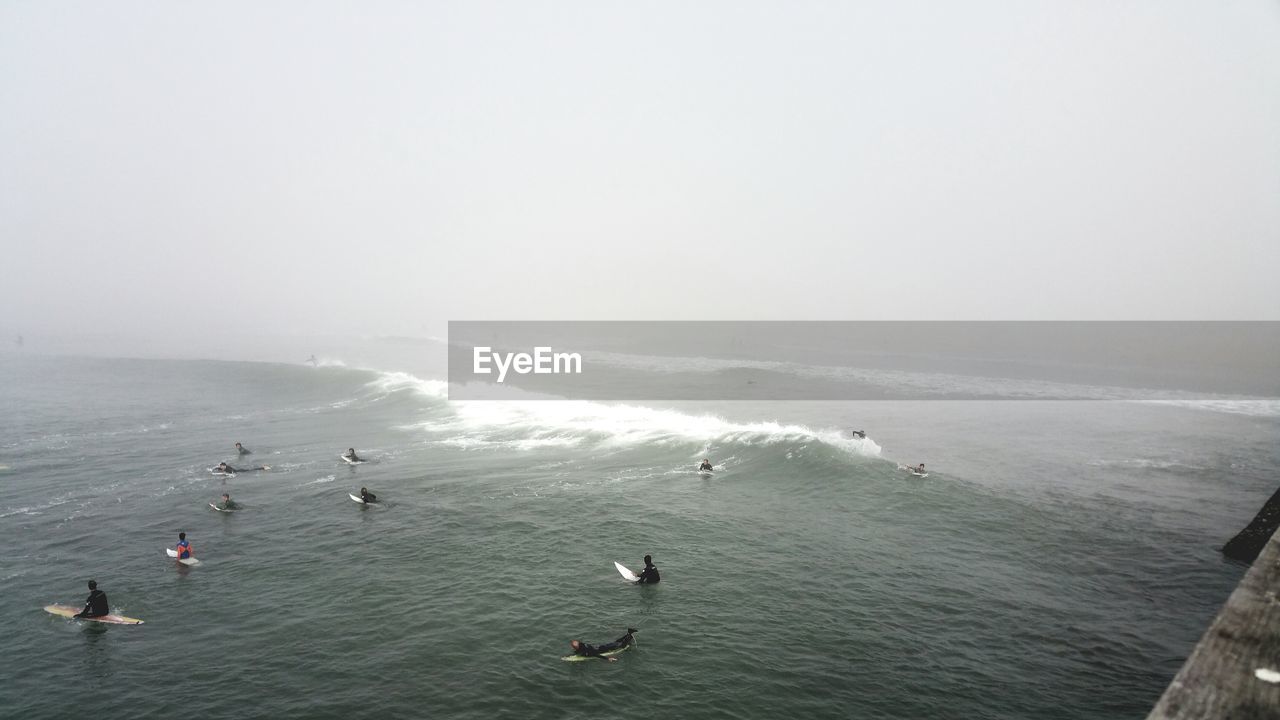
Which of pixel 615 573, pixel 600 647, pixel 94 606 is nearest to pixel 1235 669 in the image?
pixel 600 647

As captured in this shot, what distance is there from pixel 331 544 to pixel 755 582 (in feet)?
68.5

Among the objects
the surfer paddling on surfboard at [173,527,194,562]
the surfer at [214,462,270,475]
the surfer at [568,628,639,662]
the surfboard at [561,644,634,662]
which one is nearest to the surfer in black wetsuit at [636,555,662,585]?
the surfer at [568,628,639,662]

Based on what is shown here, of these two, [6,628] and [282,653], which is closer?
[282,653]

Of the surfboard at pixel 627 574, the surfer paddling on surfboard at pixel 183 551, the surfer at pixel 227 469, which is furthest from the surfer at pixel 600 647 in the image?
the surfer at pixel 227 469

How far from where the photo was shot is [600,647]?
18.0 meters

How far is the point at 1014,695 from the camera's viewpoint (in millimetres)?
16547

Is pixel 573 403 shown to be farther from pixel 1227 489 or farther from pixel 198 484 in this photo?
pixel 1227 489

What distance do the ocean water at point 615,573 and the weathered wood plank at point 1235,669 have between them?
5870mm

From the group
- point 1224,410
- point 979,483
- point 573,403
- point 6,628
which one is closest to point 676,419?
point 573,403

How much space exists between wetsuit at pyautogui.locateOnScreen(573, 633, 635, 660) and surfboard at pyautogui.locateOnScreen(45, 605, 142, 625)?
16.9 meters

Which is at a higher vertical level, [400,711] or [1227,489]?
[1227,489]

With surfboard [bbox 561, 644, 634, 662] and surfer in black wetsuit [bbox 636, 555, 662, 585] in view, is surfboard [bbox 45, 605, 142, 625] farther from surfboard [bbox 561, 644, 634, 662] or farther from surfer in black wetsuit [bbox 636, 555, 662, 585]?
surfer in black wetsuit [bbox 636, 555, 662, 585]

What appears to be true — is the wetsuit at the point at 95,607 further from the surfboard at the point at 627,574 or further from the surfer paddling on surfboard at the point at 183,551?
the surfboard at the point at 627,574

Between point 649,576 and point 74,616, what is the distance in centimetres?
2175
